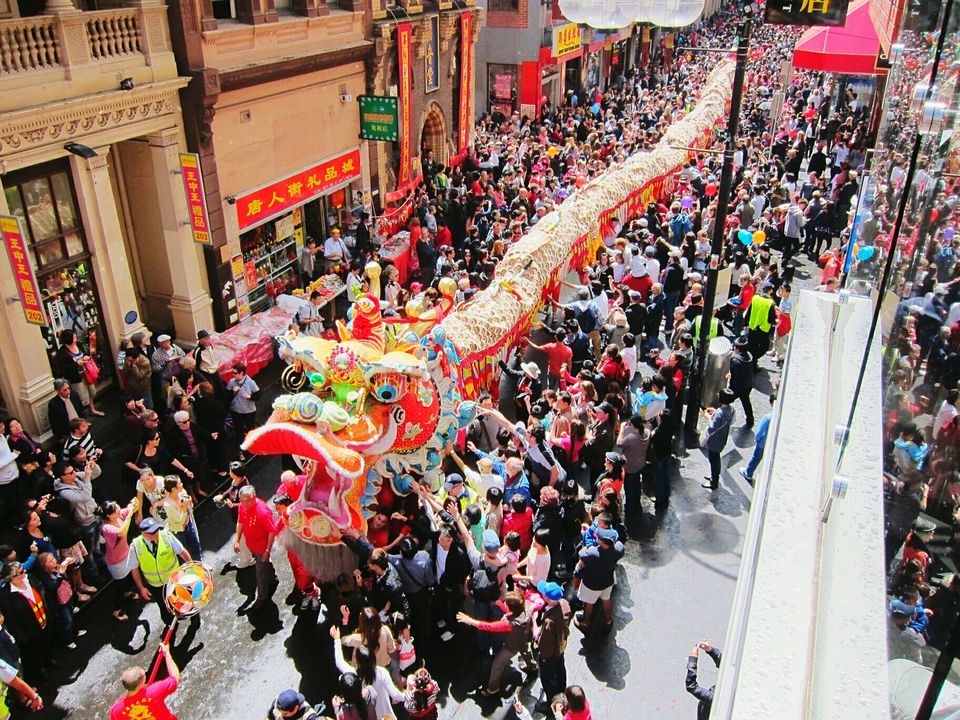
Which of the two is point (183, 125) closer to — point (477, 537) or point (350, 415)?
point (350, 415)

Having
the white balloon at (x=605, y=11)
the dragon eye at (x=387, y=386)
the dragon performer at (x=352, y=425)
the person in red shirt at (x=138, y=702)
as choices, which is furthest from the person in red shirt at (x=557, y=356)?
the person in red shirt at (x=138, y=702)

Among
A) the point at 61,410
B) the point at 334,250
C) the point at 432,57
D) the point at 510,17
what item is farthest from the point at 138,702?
the point at 510,17

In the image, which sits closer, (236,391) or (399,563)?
(399,563)

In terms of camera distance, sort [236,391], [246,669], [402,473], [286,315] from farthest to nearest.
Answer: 1. [286,315]
2. [236,391]
3. [402,473]
4. [246,669]

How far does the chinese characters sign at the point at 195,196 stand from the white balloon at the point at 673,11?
6915mm

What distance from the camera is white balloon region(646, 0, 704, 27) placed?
10.1m

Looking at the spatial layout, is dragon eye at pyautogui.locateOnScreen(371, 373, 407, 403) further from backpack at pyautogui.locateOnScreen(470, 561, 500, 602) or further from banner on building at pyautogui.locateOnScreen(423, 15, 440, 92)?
banner on building at pyautogui.locateOnScreen(423, 15, 440, 92)

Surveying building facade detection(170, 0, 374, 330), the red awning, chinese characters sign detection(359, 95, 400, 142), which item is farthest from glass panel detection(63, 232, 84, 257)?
the red awning

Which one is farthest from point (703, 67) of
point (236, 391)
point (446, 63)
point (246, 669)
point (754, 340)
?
point (246, 669)

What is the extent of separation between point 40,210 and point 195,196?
2.30 m

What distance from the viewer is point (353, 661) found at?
587 cm

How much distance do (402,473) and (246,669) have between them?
7.44ft

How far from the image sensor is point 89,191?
10.8 metres

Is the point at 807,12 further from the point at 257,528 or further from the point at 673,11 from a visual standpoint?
the point at 257,528
